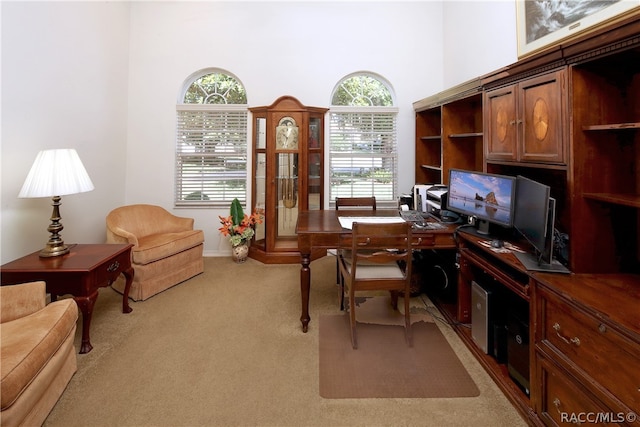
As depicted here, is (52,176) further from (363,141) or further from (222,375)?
(363,141)

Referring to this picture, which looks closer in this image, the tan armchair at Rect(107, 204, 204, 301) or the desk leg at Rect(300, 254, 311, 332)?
the desk leg at Rect(300, 254, 311, 332)

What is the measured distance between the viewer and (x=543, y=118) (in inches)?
Answer: 68.6

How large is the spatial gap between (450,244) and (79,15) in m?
4.22

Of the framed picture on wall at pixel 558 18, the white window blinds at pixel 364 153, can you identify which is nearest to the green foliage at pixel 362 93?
the white window blinds at pixel 364 153

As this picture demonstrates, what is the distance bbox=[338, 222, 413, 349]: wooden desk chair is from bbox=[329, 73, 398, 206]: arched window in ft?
7.54

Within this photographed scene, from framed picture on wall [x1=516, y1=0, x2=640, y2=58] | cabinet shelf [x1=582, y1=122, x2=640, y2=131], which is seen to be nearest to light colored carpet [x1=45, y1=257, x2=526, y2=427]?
cabinet shelf [x1=582, y1=122, x2=640, y2=131]

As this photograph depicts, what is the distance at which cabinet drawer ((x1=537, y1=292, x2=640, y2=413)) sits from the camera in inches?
40.9

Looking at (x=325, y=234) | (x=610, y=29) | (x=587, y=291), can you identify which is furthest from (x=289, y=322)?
(x=610, y=29)

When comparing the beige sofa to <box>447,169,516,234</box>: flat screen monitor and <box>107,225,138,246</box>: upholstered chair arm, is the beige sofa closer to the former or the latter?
<box>107,225,138,246</box>: upholstered chair arm

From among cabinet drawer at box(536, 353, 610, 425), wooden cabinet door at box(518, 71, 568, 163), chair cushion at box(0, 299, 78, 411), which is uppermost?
wooden cabinet door at box(518, 71, 568, 163)

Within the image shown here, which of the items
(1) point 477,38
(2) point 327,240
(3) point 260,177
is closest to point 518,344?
(2) point 327,240

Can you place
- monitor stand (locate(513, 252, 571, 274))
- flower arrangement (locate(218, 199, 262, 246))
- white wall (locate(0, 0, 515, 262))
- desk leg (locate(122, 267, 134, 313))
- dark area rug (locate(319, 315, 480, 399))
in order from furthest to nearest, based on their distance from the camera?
flower arrangement (locate(218, 199, 262, 246)) → white wall (locate(0, 0, 515, 262)) → desk leg (locate(122, 267, 134, 313)) → dark area rug (locate(319, 315, 480, 399)) → monitor stand (locate(513, 252, 571, 274))

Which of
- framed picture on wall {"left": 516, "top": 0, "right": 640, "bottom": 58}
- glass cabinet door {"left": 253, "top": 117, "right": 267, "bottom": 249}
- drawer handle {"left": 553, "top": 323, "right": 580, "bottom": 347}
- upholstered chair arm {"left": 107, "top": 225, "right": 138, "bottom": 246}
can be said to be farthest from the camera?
glass cabinet door {"left": 253, "top": 117, "right": 267, "bottom": 249}

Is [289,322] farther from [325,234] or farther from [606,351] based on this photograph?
[606,351]
